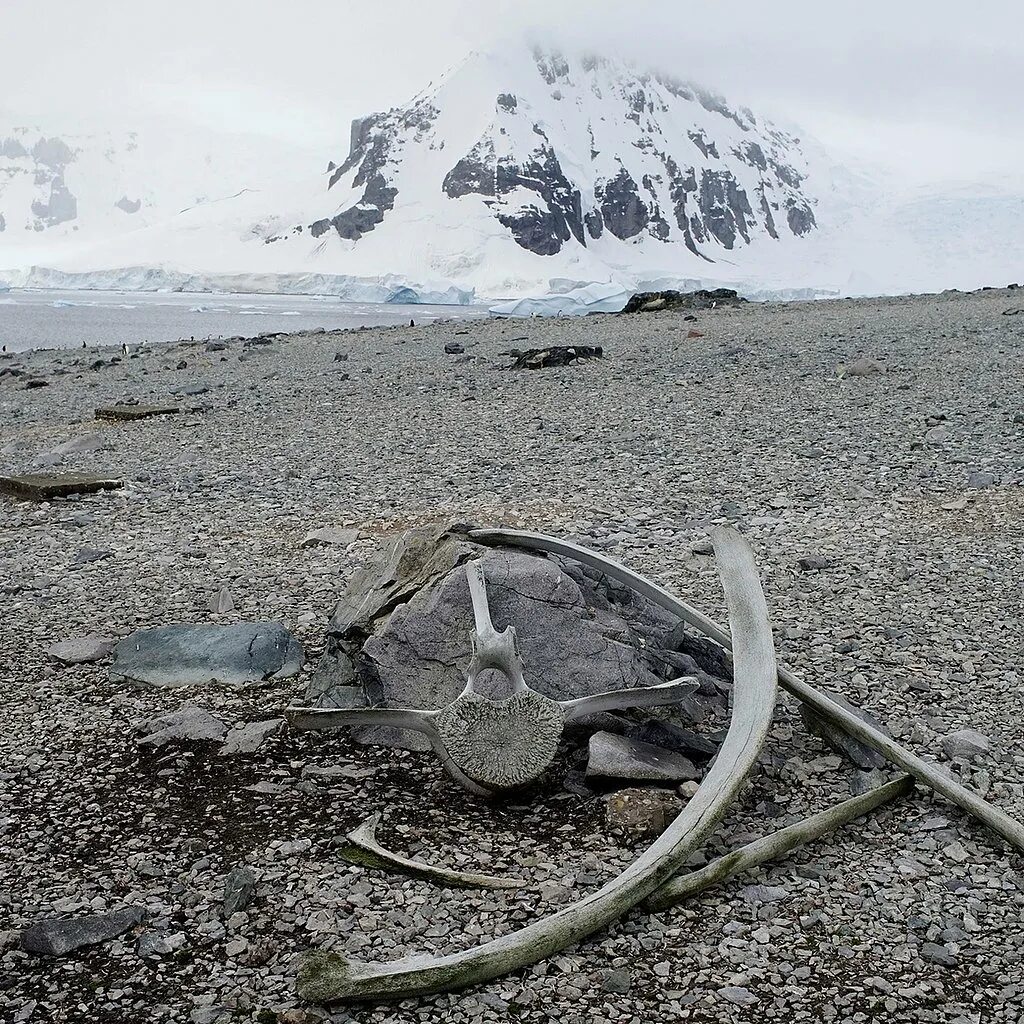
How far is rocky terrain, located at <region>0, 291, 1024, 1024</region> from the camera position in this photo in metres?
2.86

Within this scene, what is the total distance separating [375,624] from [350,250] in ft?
521

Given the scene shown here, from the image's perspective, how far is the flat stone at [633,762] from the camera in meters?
3.70

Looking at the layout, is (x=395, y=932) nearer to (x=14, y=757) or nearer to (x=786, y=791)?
(x=786, y=791)

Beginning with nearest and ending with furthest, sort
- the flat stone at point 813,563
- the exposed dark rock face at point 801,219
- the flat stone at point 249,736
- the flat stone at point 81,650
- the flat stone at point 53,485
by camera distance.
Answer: the flat stone at point 249,736, the flat stone at point 81,650, the flat stone at point 813,563, the flat stone at point 53,485, the exposed dark rock face at point 801,219

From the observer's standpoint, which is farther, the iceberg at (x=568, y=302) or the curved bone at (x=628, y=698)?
the iceberg at (x=568, y=302)

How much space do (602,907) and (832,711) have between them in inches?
56.3

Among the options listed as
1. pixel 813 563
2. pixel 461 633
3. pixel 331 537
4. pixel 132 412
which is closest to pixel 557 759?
pixel 461 633

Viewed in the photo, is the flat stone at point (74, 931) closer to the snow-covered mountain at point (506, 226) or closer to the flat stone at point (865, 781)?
the flat stone at point (865, 781)

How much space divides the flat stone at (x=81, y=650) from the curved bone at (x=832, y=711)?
1.94 metres

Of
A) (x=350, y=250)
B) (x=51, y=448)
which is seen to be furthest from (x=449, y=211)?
(x=51, y=448)

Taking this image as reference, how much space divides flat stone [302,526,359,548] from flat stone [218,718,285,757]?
8.86 feet

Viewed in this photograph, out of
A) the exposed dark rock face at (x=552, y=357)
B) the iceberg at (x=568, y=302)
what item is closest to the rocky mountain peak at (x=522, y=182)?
the iceberg at (x=568, y=302)

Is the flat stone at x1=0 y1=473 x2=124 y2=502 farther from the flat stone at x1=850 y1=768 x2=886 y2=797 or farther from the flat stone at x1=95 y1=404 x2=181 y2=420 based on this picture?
the flat stone at x1=850 y1=768 x2=886 y2=797

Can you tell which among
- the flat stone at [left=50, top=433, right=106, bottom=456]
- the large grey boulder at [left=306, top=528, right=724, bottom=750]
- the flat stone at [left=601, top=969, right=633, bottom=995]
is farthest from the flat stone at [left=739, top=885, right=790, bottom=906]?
the flat stone at [left=50, top=433, right=106, bottom=456]
